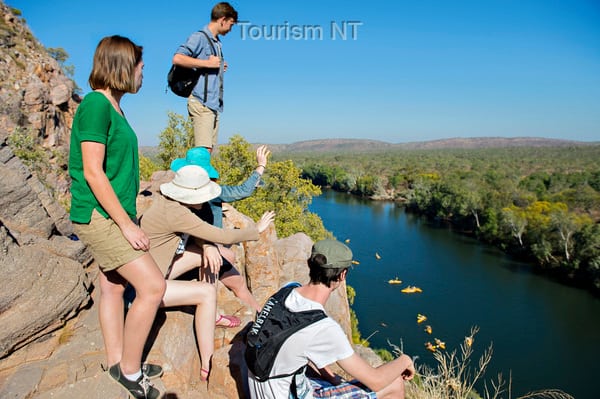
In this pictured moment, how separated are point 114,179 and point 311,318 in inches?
48.6

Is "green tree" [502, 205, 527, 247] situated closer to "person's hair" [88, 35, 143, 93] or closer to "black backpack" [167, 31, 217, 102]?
"black backpack" [167, 31, 217, 102]

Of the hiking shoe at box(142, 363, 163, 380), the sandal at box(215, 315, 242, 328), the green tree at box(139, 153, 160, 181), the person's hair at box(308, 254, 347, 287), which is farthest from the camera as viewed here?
the green tree at box(139, 153, 160, 181)

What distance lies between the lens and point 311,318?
1951mm

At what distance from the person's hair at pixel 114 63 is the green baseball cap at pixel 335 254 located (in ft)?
4.47

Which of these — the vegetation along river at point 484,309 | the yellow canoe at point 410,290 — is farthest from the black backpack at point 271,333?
the yellow canoe at point 410,290

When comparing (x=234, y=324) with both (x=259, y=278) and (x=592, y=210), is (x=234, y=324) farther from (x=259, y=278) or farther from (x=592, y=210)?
(x=592, y=210)

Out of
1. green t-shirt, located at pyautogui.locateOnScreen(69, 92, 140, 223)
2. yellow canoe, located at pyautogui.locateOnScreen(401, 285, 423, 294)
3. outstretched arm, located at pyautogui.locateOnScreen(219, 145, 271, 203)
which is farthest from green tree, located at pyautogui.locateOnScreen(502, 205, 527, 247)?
green t-shirt, located at pyautogui.locateOnScreen(69, 92, 140, 223)

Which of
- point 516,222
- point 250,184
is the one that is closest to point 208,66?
point 250,184

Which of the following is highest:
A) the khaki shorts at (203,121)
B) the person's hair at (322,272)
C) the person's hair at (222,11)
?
the person's hair at (222,11)

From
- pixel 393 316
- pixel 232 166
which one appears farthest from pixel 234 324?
Answer: pixel 393 316

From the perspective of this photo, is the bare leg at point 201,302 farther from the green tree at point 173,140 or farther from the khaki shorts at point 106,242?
the green tree at point 173,140

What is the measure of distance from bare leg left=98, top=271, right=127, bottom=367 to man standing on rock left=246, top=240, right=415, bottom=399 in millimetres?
824

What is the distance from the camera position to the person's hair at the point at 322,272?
2.16m

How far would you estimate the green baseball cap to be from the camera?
7.11 feet
